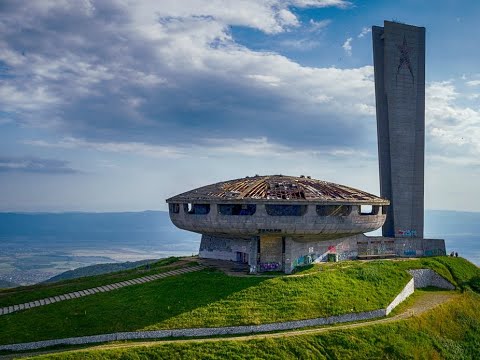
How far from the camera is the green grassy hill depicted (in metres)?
28.0

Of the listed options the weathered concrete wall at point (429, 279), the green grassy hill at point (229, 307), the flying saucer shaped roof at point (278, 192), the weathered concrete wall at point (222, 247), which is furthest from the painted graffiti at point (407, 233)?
the weathered concrete wall at point (222, 247)

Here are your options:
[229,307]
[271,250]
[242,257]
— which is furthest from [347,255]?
[229,307]

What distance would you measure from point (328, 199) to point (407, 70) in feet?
84.3

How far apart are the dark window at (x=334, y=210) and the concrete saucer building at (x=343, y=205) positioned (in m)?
0.08

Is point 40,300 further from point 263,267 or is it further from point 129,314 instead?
point 263,267

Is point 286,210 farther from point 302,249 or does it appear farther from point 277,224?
point 302,249

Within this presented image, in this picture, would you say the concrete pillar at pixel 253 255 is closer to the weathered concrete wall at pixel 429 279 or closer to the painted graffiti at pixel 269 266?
the painted graffiti at pixel 269 266

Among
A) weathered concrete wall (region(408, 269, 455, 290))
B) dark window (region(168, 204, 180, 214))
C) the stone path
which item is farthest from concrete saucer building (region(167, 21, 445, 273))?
weathered concrete wall (region(408, 269, 455, 290))

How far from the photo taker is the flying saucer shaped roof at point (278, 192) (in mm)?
36188

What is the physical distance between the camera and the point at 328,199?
120 ft

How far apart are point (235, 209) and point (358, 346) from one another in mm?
13858

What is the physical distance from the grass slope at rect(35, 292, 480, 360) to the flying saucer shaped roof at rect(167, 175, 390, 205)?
1063 cm

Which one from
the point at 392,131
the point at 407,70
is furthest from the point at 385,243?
the point at 407,70

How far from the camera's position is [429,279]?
138 ft
